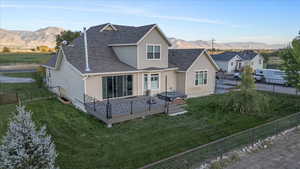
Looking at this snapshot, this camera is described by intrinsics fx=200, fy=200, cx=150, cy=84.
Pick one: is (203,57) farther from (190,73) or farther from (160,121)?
(160,121)

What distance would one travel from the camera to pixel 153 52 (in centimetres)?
1752

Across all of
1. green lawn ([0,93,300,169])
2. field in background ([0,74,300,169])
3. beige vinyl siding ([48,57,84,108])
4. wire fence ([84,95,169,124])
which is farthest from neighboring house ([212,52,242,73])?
beige vinyl siding ([48,57,84,108])

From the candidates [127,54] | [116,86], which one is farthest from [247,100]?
[127,54]

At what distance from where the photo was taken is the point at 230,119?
1332 cm

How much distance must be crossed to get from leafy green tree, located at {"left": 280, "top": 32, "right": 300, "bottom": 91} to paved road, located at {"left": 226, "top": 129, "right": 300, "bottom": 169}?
→ 8.39 meters

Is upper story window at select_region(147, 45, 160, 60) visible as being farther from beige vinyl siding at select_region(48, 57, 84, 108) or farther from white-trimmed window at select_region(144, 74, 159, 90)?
beige vinyl siding at select_region(48, 57, 84, 108)

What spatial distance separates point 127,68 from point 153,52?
9.50 ft

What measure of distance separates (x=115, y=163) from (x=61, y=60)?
12.3 m

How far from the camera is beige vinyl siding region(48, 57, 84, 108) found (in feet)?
47.9

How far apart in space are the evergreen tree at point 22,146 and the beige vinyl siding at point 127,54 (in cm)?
1232

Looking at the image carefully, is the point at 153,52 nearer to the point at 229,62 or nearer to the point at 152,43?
the point at 152,43

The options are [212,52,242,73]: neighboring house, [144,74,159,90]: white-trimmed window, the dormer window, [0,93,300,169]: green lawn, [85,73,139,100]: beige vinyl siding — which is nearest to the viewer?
[0,93,300,169]: green lawn

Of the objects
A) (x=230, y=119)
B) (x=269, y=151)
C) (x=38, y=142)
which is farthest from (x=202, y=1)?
(x=38, y=142)

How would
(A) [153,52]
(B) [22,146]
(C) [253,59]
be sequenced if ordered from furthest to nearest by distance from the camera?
1. (C) [253,59]
2. (A) [153,52]
3. (B) [22,146]
